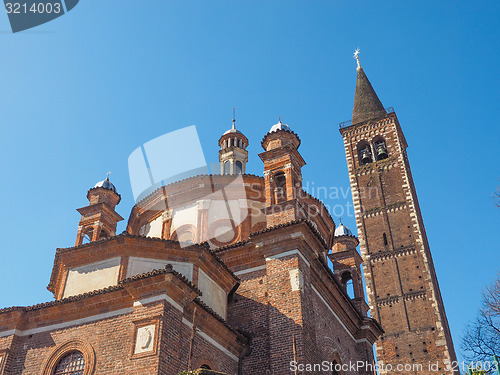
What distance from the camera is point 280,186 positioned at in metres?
17.2

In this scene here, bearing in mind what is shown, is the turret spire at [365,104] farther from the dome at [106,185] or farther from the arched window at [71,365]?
the arched window at [71,365]

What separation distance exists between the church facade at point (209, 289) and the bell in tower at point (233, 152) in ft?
0.36

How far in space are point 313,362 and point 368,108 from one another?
40999 mm

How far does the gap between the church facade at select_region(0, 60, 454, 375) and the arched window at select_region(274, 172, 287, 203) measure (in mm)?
37

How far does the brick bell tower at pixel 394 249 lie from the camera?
34.4 m

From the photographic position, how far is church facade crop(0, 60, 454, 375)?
11836 millimetres

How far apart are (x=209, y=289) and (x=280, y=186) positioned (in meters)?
4.75

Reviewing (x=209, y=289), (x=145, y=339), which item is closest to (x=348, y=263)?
(x=209, y=289)

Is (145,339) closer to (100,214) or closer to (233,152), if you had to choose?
(100,214)

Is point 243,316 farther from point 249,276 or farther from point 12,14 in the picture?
point 12,14

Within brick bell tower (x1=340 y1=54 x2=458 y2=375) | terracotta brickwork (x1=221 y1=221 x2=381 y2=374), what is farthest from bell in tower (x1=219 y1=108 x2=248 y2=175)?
brick bell tower (x1=340 y1=54 x2=458 y2=375)

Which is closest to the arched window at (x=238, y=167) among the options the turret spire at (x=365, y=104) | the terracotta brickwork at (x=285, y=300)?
the terracotta brickwork at (x=285, y=300)

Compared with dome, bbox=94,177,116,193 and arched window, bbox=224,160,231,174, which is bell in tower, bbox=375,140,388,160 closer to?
arched window, bbox=224,160,231,174

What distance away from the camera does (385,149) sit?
4612 centimetres
